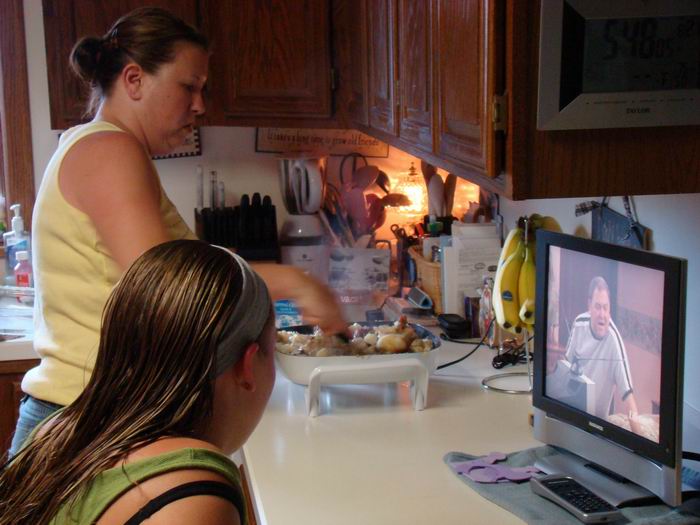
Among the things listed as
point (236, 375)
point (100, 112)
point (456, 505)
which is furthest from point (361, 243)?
point (236, 375)

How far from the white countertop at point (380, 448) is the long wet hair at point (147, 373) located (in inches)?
21.9

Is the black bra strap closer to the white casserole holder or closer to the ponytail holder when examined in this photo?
the white casserole holder

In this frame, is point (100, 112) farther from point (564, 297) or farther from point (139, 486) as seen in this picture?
point (139, 486)

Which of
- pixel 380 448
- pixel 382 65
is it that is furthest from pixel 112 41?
pixel 380 448

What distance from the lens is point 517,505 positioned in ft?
5.11

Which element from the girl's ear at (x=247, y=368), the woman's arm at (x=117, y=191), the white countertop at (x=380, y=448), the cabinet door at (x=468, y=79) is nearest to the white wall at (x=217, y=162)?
the white countertop at (x=380, y=448)

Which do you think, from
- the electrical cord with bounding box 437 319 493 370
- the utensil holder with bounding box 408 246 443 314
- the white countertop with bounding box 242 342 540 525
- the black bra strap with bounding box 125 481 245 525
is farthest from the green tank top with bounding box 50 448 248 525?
the utensil holder with bounding box 408 246 443 314

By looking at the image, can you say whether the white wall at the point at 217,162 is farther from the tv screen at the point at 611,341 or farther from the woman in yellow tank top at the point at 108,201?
the woman in yellow tank top at the point at 108,201

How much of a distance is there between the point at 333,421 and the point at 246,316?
3.28ft

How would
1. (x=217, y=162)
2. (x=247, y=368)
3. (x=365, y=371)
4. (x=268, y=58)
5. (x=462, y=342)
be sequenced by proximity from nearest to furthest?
(x=247, y=368) → (x=365, y=371) → (x=462, y=342) → (x=268, y=58) → (x=217, y=162)

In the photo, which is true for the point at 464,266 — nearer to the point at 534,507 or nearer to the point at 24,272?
the point at 534,507

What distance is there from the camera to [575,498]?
5.01 feet

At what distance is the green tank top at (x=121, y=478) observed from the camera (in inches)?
38.2

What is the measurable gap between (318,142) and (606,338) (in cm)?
209
